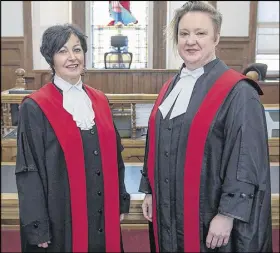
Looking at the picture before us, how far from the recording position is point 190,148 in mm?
1388

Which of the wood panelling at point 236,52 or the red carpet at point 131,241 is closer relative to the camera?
the red carpet at point 131,241

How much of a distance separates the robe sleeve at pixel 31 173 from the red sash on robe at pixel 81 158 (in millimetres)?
57

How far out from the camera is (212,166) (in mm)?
1367

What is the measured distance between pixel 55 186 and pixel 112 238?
33 cm

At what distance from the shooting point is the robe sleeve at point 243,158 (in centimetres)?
127

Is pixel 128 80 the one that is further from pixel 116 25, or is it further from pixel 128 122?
pixel 116 25

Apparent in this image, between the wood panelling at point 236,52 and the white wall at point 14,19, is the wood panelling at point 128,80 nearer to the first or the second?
the white wall at point 14,19

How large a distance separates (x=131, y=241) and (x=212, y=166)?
1.14 metres

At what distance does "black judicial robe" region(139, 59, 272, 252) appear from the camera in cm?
128

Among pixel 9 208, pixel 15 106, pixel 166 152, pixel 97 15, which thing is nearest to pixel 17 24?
pixel 97 15

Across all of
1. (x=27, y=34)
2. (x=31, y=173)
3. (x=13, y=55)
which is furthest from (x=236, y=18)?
(x=31, y=173)

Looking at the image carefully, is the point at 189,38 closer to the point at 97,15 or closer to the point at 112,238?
→ the point at 112,238

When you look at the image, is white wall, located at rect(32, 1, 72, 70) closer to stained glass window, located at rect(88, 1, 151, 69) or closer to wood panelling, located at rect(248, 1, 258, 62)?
stained glass window, located at rect(88, 1, 151, 69)

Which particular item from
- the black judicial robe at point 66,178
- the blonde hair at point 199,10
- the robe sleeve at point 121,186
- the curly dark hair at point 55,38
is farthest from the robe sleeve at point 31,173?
the blonde hair at point 199,10
